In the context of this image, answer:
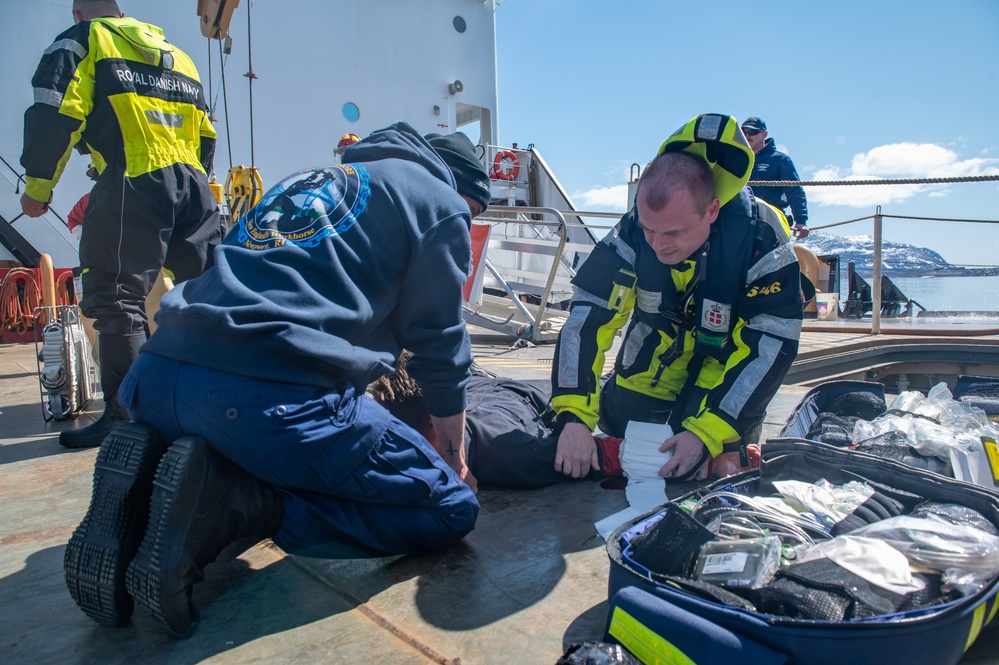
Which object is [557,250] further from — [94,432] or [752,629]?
[752,629]

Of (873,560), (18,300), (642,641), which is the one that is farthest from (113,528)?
(18,300)

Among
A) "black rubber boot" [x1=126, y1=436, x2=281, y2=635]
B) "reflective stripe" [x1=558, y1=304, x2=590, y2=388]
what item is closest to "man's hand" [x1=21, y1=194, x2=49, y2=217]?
"black rubber boot" [x1=126, y1=436, x2=281, y2=635]

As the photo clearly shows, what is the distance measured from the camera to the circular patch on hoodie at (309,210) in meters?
1.42

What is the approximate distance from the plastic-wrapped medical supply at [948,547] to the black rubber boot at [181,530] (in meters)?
1.31

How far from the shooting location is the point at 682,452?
1.96m

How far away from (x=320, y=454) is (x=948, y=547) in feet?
3.98

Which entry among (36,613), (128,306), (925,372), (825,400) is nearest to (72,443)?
(128,306)

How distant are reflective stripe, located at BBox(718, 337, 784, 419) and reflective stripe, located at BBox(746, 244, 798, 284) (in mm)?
211

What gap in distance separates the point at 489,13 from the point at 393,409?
1106 cm

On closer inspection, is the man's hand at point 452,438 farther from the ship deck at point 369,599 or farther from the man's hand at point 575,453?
the man's hand at point 575,453

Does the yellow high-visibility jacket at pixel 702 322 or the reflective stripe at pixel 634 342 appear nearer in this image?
the yellow high-visibility jacket at pixel 702 322

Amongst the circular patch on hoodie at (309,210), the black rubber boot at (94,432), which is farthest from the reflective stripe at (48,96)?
the circular patch on hoodie at (309,210)

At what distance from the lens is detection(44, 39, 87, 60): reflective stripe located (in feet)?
8.62

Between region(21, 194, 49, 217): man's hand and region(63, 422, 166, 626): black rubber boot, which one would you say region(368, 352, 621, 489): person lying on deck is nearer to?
region(63, 422, 166, 626): black rubber boot
